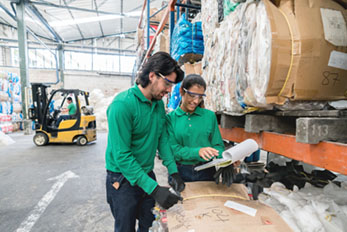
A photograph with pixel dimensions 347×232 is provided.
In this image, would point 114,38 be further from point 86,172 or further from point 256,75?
point 256,75

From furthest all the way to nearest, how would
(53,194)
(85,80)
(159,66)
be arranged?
1. (85,80)
2. (53,194)
3. (159,66)

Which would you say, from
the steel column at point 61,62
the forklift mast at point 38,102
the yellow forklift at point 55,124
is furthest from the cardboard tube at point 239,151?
the steel column at point 61,62

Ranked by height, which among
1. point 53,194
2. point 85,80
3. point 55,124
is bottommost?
point 53,194

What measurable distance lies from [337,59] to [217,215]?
1.14m

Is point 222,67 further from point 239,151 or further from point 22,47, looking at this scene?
point 22,47

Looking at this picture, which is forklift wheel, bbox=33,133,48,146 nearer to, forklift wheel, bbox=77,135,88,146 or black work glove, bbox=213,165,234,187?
forklift wheel, bbox=77,135,88,146

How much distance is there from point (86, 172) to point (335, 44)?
500cm

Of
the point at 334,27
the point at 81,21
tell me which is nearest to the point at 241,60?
the point at 334,27

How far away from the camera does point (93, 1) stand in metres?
11.3

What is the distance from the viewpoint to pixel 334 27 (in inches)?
46.3

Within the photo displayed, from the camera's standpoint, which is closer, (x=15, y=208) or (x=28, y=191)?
(x=15, y=208)

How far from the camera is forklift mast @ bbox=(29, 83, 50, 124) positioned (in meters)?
8.17

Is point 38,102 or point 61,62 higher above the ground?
point 61,62

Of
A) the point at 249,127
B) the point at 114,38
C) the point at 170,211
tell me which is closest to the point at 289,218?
the point at 249,127
